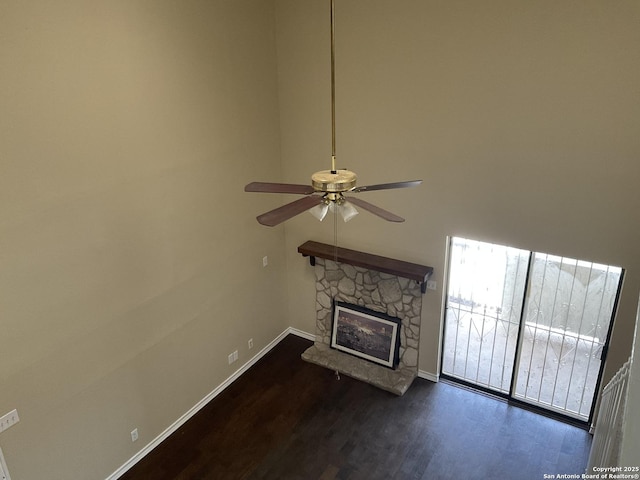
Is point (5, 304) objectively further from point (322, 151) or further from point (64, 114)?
point (322, 151)

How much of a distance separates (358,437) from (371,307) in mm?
Result: 1636

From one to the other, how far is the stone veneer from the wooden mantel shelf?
220mm

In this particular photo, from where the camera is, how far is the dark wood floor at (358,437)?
4.90 m

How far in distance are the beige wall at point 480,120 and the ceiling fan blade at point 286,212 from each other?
2.51 m

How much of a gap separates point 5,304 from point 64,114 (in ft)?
4.87

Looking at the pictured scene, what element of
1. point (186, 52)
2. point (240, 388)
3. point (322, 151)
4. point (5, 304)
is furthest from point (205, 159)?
point (240, 388)

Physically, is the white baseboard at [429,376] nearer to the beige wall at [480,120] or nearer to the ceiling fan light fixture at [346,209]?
the beige wall at [480,120]

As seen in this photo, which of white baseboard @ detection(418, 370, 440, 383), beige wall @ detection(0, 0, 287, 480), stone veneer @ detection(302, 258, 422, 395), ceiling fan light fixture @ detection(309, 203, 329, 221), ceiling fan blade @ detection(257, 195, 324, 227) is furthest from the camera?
white baseboard @ detection(418, 370, 440, 383)

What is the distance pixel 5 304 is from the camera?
3604mm

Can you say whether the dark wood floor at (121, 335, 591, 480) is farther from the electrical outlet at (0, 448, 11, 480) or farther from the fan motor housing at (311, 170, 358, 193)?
the fan motor housing at (311, 170, 358, 193)

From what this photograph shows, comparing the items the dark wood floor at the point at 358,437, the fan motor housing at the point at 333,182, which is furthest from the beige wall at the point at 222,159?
the fan motor housing at the point at 333,182

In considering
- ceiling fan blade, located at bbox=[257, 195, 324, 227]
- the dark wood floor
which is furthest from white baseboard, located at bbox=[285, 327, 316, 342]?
ceiling fan blade, located at bbox=[257, 195, 324, 227]

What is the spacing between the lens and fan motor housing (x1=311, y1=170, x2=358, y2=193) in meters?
2.88

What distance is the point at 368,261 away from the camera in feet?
19.2
